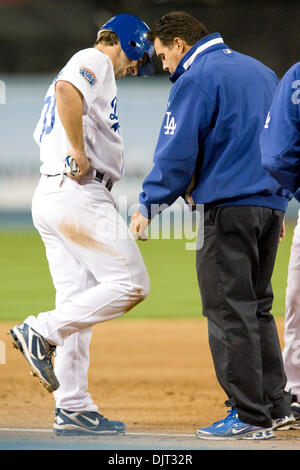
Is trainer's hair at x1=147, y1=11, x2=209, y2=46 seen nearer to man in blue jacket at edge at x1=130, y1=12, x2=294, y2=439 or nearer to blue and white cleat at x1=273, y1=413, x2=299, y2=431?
man in blue jacket at edge at x1=130, y1=12, x2=294, y2=439

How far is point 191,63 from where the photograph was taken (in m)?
3.20

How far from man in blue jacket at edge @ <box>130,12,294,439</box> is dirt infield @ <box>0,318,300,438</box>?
35cm

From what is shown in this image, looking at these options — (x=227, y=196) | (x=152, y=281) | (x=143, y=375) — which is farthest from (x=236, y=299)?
(x=152, y=281)

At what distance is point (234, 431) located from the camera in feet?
9.93

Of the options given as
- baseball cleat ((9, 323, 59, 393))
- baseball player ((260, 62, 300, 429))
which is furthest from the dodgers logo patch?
baseball cleat ((9, 323, 59, 393))

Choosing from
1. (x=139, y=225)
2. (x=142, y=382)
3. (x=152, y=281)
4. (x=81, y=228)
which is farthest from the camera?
(x=152, y=281)

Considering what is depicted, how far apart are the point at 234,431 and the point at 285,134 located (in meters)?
1.27

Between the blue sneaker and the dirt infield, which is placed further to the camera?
the dirt infield

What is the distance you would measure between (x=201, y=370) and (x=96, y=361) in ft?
2.76

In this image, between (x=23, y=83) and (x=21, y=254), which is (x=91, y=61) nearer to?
(x=21, y=254)


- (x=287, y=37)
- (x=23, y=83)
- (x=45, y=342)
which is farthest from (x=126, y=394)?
(x=287, y=37)

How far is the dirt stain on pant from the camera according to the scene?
321 centimetres

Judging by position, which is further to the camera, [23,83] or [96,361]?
[23,83]

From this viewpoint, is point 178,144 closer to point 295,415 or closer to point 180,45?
point 180,45
